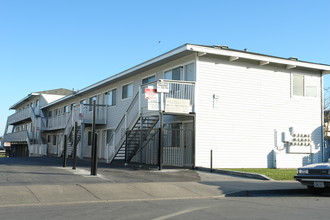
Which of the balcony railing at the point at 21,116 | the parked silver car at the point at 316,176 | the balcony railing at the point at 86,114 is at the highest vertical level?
the balcony railing at the point at 21,116

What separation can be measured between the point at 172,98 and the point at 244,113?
181 inches

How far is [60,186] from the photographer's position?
10836mm

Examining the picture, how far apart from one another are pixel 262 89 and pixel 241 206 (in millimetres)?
12586

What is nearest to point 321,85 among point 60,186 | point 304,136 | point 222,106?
point 304,136

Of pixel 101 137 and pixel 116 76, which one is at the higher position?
pixel 116 76

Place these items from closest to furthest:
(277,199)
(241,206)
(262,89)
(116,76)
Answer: (241,206) < (277,199) < (262,89) < (116,76)

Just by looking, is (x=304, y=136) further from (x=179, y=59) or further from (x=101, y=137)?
(x=101, y=137)

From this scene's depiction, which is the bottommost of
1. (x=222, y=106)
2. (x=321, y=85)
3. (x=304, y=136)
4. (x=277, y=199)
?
(x=277, y=199)

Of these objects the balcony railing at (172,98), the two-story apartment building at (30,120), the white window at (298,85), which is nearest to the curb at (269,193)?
the balcony railing at (172,98)

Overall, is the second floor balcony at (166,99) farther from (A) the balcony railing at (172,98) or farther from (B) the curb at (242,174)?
(B) the curb at (242,174)

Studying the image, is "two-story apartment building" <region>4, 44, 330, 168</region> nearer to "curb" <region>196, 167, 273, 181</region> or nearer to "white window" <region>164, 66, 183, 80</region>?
"white window" <region>164, 66, 183, 80</region>

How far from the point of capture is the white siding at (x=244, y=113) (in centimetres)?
1883

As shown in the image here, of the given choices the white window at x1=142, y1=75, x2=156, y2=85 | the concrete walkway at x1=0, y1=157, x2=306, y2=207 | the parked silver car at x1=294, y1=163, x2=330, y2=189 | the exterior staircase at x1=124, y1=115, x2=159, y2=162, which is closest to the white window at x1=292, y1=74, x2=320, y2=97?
the white window at x1=142, y1=75, x2=156, y2=85

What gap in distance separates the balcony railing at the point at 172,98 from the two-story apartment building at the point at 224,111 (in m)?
0.05
